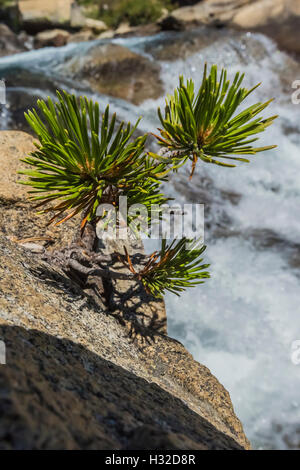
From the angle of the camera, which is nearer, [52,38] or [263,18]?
[263,18]

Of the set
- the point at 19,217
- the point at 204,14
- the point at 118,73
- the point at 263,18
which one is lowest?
the point at 19,217

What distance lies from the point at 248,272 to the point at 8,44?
16070 mm

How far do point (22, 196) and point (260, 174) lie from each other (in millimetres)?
6024

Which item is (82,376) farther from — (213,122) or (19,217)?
(19,217)

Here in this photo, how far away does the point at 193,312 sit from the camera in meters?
4.88

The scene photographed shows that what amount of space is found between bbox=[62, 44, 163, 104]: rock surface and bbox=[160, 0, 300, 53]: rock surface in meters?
5.31

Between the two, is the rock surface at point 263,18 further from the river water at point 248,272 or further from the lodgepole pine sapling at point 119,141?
the lodgepole pine sapling at point 119,141

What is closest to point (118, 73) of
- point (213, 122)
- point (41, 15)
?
point (213, 122)

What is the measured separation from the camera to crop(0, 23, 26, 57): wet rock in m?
15.0

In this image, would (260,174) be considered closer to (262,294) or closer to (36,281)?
(262,294)

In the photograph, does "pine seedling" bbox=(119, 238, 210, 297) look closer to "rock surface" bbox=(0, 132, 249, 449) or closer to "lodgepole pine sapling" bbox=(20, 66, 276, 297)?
"rock surface" bbox=(0, 132, 249, 449)

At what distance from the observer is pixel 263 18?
516 inches

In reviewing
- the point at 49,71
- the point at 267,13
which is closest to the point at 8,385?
the point at 49,71
